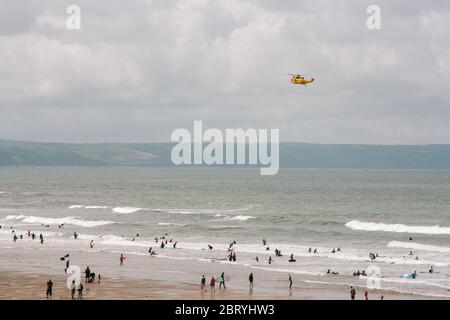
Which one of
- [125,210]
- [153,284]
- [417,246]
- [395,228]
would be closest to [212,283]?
[153,284]

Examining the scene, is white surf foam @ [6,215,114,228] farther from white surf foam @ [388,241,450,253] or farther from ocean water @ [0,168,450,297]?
white surf foam @ [388,241,450,253]

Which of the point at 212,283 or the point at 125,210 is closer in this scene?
the point at 212,283

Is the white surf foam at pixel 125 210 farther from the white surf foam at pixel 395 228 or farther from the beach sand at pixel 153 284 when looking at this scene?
the beach sand at pixel 153 284

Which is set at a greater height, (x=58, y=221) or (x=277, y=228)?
(x=58, y=221)

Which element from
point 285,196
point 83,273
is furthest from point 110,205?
point 83,273

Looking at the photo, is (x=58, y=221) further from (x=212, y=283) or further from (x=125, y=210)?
(x=212, y=283)

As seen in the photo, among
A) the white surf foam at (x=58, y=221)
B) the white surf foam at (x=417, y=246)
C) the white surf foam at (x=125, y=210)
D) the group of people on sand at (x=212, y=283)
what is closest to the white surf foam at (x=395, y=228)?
the white surf foam at (x=417, y=246)

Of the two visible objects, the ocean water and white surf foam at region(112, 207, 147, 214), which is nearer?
the ocean water

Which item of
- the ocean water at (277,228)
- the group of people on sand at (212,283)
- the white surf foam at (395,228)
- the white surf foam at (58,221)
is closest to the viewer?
the group of people on sand at (212,283)

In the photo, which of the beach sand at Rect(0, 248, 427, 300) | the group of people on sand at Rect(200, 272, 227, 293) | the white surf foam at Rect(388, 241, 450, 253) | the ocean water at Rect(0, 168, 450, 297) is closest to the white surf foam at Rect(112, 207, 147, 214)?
the ocean water at Rect(0, 168, 450, 297)
